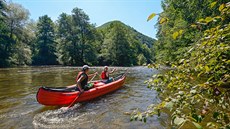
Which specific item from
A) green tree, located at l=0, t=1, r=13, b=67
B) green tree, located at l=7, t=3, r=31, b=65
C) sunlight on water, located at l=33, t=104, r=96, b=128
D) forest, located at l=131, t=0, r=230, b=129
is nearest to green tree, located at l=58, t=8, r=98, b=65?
green tree, located at l=7, t=3, r=31, b=65

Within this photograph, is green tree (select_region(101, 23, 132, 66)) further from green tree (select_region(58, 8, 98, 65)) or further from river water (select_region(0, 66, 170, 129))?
river water (select_region(0, 66, 170, 129))

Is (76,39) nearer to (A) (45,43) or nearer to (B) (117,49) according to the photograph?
(A) (45,43)

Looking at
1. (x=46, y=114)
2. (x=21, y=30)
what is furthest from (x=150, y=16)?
(x=21, y=30)

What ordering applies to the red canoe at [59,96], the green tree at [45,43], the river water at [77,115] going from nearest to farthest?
1. the river water at [77,115]
2. the red canoe at [59,96]
3. the green tree at [45,43]

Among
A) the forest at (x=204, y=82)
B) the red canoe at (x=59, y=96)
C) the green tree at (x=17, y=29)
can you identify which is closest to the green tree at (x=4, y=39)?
the green tree at (x=17, y=29)

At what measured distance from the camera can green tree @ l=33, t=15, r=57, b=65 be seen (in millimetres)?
47094

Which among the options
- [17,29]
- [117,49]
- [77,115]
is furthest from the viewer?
[117,49]

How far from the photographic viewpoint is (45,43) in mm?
50094

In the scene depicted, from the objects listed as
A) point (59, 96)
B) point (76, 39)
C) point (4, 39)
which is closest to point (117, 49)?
point (76, 39)

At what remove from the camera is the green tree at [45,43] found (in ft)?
155

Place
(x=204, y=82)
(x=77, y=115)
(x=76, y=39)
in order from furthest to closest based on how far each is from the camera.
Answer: (x=76, y=39) < (x=77, y=115) < (x=204, y=82)

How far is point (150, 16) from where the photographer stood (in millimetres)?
1643

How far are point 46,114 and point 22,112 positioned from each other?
35.1 inches

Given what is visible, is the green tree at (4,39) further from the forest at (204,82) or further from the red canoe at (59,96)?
the forest at (204,82)
